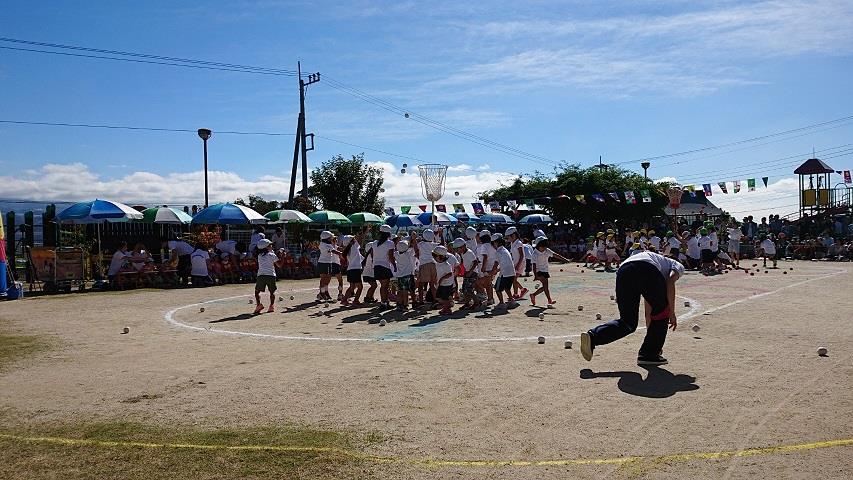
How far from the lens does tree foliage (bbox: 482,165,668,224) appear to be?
154 feet

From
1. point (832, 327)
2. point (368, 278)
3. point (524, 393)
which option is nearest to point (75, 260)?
point (368, 278)

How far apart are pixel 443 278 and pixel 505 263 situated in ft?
5.26

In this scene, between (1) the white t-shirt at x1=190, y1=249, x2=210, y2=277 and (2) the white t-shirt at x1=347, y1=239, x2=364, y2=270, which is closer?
(2) the white t-shirt at x1=347, y1=239, x2=364, y2=270

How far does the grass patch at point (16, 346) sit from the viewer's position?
10.2 metres

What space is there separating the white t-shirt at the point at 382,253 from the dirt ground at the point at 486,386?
199 cm

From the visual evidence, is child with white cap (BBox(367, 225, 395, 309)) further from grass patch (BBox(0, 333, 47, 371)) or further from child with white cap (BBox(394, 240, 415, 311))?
grass patch (BBox(0, 333, 47, 371))

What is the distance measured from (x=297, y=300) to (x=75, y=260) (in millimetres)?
8635

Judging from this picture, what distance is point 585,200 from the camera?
46.8m

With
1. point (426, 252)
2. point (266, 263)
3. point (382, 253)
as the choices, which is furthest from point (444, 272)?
point (266, 263)

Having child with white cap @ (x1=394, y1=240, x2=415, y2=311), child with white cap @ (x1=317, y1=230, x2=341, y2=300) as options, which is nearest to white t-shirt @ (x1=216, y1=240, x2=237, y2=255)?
child with white cap @ (x1=317, y1=230, x2=341, y2=300)

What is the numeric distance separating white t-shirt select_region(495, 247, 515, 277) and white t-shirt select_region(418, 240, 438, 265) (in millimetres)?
1508

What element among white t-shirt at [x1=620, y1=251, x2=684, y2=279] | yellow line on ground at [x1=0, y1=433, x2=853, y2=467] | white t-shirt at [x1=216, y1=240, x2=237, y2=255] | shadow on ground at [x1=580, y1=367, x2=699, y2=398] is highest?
white t-shirt at [x1=216, y1=240, x2=237, y2=255]

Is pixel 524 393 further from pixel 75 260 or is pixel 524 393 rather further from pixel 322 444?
pixel 75 260

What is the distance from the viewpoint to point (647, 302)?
8.93 metres
